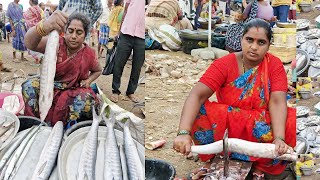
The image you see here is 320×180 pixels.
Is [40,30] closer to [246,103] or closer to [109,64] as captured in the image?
[109,64]

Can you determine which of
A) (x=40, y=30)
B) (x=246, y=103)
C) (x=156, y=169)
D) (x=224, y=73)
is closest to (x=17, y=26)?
(x=40, y=30)

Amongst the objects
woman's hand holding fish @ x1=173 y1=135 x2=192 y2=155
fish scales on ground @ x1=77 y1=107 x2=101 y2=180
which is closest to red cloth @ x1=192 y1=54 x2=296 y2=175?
woman's hand holding fish @ x1=173 y1=135 x2=192 y2=155

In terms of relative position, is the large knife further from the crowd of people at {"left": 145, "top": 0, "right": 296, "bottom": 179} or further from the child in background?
the child in background

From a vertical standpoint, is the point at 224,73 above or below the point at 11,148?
above

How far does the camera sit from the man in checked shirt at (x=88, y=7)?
2.81 metres

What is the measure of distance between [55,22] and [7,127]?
2.16ft

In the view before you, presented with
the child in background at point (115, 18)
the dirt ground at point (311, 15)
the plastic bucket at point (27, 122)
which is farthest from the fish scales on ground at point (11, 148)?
the dirt ground at point (311, 15)

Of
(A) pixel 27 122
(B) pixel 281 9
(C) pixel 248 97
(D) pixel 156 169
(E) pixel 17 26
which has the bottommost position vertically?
(D) pixel 156 169

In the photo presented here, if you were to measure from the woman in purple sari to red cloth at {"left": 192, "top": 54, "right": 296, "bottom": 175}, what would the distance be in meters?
1.28

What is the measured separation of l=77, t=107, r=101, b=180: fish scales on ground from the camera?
91.1 inches

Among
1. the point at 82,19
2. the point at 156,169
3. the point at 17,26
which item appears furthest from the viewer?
the point at 17,26

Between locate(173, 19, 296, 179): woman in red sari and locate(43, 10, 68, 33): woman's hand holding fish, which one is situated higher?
locate(43, 10, 68, 33): woman's hand holding fish

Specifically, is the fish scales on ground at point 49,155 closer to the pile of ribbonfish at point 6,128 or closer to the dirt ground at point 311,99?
the pile of ribbonfish at point 6,128

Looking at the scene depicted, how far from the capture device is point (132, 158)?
2480 mm
